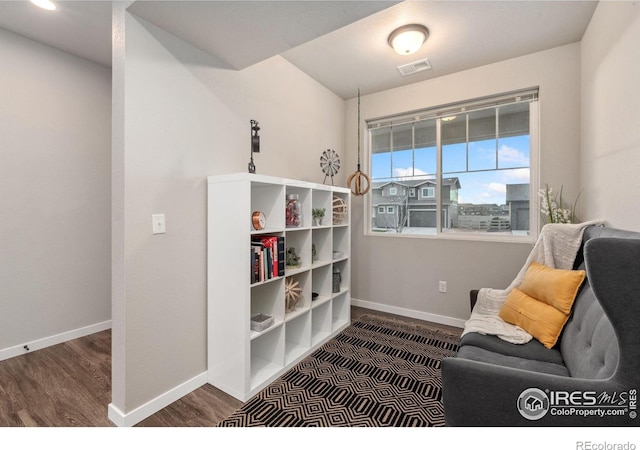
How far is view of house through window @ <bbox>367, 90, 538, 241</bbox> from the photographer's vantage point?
9.37 ft

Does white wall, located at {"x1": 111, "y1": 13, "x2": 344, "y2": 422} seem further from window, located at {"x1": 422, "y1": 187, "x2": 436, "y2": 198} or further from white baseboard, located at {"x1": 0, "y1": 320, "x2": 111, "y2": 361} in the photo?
window, located at {"x1": 422, "y1": 187, "x2": 436, "y2": 198}

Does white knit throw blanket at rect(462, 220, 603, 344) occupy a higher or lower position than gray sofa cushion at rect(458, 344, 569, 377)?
higher

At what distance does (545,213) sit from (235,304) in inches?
107

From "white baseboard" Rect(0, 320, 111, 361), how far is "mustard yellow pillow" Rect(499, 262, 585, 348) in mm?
3554

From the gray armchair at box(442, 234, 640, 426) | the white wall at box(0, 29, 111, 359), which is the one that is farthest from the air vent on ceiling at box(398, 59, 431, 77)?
the white wall at box(0, 29, 111, 359)

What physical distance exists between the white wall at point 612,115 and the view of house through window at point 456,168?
49cm

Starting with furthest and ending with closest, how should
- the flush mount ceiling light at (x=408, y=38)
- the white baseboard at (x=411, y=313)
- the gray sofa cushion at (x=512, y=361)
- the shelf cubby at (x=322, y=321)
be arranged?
the white baseboard at (x=411, y=313) < the shelf cubby at (x=322, y=321) < the flush mount ceiling light at (x=408, y=38) < the gray sofa cushion at (x=512, y=361)

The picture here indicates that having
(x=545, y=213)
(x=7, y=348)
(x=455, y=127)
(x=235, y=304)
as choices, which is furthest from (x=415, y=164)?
(x=7, y=348)

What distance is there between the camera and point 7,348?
2318 mm

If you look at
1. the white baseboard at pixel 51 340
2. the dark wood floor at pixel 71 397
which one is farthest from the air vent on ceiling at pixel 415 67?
the white baseboard at pixel 51 340

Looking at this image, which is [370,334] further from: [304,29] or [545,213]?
[304,29]

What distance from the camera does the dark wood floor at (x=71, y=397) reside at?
65.4 inches

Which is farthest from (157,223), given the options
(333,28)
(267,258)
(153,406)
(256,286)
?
(333,28)

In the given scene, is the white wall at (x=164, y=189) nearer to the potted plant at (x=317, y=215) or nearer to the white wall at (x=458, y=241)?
the potted plant at (x=317, y=215)
